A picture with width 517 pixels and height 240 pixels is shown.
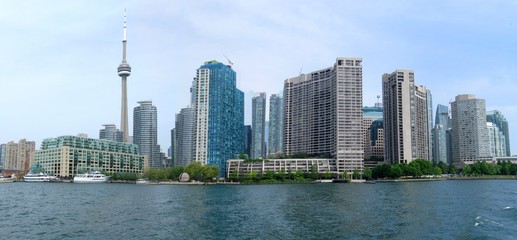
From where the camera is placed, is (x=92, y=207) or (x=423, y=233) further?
(x=92, y=207)

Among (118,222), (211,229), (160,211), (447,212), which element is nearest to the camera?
(211,229)

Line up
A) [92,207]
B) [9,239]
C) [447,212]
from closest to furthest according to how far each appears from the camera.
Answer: [9,239], [447,212], [92,207]

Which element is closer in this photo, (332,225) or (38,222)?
(332,225)

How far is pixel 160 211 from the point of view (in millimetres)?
82062

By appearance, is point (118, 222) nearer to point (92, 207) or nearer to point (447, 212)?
point (92, 207)

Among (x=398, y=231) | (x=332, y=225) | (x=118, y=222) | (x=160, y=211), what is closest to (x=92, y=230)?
(x=118, y=222)

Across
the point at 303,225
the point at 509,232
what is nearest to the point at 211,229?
the point at 303,225

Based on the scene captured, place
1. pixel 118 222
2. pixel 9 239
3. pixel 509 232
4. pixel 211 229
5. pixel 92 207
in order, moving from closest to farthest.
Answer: pixel 9 239, pixel 509 232, pixel 211 229, pixel 118 222, pixel 92 207

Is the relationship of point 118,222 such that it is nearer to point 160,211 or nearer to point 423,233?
point 160,211

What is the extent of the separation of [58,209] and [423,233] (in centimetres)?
6501

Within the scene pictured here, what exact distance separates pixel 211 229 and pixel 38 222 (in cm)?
2672

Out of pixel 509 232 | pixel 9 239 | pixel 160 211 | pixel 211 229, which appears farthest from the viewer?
pixel 160 211

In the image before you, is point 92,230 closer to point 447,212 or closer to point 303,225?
point 303,225

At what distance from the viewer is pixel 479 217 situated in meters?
69.2
